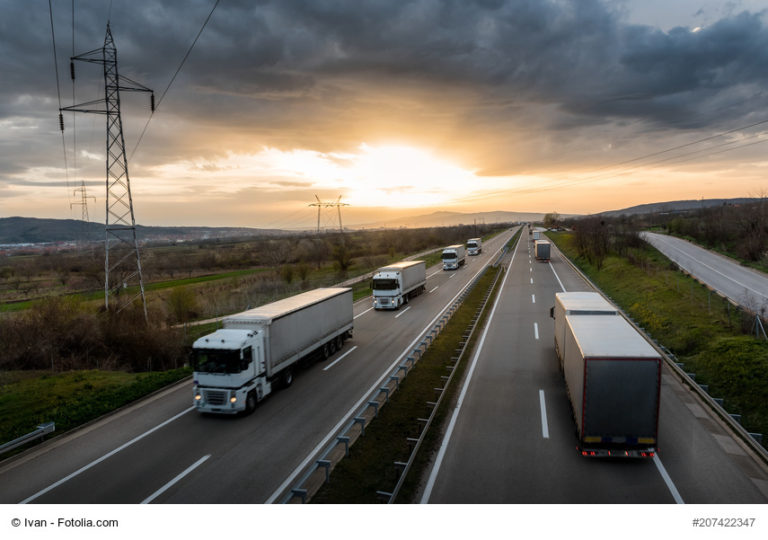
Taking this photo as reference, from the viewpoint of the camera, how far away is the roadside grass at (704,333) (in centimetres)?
1467

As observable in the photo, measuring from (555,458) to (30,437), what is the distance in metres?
15.4

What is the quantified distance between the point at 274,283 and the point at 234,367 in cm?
4341

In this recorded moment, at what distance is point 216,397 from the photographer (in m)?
14.4

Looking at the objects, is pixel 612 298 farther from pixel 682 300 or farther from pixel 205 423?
pixel 205 423

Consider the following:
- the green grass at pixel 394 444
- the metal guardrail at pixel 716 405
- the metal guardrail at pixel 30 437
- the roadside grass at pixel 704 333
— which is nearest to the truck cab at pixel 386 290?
the green grass at pixel 394 444

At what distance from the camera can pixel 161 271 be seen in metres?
85.9

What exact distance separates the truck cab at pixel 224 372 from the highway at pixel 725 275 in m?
25.9

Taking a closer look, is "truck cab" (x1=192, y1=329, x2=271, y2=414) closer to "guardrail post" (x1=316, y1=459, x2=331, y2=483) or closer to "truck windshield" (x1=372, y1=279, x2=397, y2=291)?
"guardrail post" (x1=316, y1=459, x2=331, y2=483)

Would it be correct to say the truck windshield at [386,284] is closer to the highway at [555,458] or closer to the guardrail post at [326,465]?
the highway at [555,458]

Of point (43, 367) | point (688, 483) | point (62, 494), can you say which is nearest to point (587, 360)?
point (688, 483)

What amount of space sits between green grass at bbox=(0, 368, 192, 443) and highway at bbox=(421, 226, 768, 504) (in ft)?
41.7

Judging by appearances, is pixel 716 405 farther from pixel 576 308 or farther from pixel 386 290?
pixel 386 290

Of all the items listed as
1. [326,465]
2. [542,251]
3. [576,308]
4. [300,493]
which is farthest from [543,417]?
[542,251]

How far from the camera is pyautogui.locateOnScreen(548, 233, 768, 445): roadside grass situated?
1467 cm
